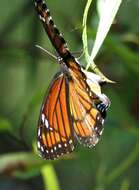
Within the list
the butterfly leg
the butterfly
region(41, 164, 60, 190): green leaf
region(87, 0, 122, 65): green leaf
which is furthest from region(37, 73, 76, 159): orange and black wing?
region(41, 164, 60, 190): green leaf

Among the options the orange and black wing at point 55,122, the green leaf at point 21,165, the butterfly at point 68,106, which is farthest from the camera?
the green leaf at point 21,165

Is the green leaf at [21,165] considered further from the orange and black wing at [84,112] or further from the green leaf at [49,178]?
the orange and black wing at [84,112]

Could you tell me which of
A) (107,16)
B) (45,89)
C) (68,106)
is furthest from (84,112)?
(45,89)

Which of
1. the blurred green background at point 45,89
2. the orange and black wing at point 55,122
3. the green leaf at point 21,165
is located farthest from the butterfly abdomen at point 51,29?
the green leaf at point 21,165

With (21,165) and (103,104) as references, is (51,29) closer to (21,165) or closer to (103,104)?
(103,104)

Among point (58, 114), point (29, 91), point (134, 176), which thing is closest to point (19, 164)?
point (58, 114)

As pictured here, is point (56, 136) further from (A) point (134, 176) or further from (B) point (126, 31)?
(A) point (134, 176)
